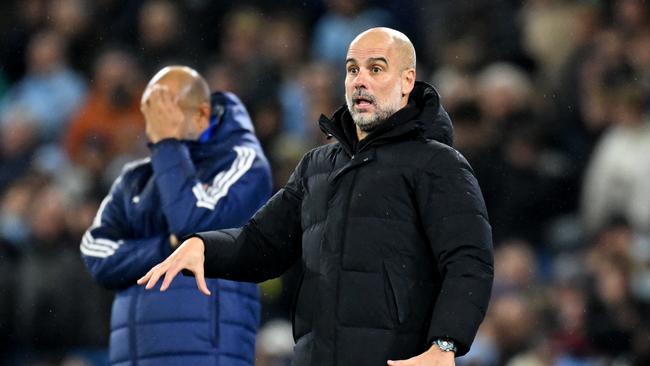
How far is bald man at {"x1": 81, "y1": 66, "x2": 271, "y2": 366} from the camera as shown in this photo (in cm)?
588

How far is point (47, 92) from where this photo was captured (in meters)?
12.1

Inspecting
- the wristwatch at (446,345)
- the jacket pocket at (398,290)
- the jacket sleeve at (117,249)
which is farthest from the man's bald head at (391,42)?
the jacket sleeve at (117,249)

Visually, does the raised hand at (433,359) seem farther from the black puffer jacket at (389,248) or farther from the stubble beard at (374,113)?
the stubble beard at (374,113)

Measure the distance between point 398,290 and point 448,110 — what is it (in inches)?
218

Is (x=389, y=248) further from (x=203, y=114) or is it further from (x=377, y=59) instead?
(x=203, y=114)

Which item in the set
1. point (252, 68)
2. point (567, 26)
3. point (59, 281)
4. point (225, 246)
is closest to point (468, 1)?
point (567, 26)

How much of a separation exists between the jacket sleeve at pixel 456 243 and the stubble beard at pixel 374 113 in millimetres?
242

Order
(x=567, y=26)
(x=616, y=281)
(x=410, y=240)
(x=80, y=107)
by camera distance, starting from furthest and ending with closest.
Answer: (x=80, y=107) → (x=567, y=26) → (x=616, y=281) → (x=410, y=240)

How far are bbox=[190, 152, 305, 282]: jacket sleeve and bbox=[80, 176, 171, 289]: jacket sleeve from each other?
1.01 meters

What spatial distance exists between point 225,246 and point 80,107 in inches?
282

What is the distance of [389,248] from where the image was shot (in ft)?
15.2

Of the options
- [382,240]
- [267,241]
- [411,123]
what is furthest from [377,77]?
[267,241]

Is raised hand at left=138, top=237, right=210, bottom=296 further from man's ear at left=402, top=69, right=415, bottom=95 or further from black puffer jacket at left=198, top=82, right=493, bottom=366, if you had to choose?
man's ear at left=402, top=69, right=415, bottom=95

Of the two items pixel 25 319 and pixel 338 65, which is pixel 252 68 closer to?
pixel 338 65
